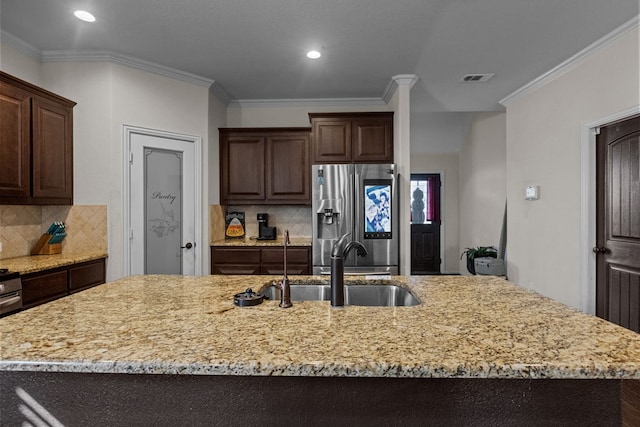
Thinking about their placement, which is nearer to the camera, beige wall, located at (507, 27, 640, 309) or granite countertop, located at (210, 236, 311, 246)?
beige wall, located at (507, 27, 640, 309)

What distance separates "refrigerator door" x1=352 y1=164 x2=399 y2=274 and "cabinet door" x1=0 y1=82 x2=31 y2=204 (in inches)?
108

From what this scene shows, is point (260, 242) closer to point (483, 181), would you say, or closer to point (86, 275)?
point (86, 275)

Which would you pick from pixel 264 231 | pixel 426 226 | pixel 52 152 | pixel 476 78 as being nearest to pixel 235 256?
pixel 264 231

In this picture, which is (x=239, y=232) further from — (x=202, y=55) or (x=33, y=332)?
(x=33, y=332)

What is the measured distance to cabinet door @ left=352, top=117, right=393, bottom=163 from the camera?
4.20m

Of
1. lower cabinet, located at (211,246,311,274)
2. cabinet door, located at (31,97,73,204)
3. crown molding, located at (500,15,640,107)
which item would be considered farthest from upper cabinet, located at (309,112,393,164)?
cabinet door, located at (31,97,73,204)

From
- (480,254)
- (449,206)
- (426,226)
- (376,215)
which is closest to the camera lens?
(376,215)

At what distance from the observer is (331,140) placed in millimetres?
4219

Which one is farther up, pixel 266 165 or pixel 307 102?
pixel 307 102

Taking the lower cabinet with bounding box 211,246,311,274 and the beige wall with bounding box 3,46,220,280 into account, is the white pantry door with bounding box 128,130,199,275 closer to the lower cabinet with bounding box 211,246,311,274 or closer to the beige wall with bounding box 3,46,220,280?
the beige wall with bounding box 3,46,220,280

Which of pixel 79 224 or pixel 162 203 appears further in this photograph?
pixel 162 203

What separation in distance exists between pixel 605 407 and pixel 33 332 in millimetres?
1614

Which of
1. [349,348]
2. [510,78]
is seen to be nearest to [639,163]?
[510,78]

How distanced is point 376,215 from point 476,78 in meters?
1.85
